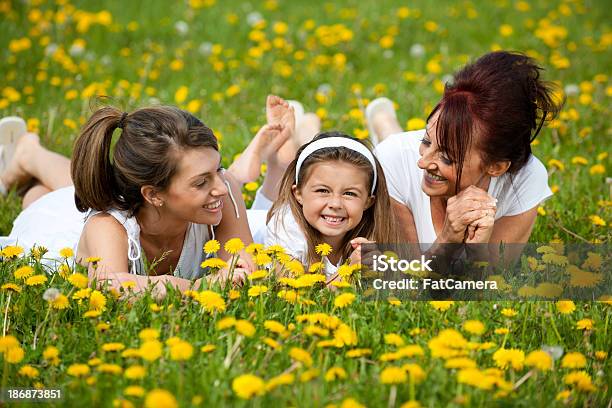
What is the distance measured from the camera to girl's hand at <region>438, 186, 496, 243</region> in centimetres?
325

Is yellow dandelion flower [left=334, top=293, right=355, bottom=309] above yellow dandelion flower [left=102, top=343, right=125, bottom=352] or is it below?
above

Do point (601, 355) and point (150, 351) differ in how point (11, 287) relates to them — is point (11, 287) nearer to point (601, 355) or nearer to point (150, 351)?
point (150, 351)

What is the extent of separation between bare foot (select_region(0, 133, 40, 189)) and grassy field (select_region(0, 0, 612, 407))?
136 millimetres

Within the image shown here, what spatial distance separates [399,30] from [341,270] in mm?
4724

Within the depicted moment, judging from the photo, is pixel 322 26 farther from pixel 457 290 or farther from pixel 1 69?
pixel 457 290

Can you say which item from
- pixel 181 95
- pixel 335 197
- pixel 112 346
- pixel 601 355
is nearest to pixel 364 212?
pixel 335 197

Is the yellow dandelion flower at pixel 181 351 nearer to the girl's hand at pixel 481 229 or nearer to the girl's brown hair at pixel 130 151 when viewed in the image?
the girl's brown hair at pixel 130 151

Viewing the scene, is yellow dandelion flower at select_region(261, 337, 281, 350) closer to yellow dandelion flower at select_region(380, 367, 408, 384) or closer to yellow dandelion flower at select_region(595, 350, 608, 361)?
yellow dandelion flower at select_region(380, 367, 408, 384)

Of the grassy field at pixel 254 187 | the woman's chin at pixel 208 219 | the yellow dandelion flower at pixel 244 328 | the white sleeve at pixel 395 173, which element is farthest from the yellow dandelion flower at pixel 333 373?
the white sleeve at pixel 395 173

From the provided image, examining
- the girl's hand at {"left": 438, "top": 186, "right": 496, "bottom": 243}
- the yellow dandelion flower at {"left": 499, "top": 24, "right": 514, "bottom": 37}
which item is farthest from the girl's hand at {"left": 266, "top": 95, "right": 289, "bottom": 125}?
the yellow dandelion flower at {"left": 499, "top": 24, "right": 514, "bottom": 37}

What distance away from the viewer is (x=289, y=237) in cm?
340

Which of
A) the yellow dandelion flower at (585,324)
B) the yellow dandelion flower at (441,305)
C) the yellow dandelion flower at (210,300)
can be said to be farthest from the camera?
the yellow dandelion flower at (441,305)

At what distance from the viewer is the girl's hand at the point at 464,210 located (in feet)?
10.7

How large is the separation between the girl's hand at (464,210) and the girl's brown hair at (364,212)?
0.25 metres
